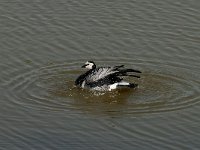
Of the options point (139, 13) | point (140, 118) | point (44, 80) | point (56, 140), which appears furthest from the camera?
point (139, 13)

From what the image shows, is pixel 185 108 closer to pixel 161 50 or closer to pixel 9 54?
pixel 161 50

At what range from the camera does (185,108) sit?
57.8ft

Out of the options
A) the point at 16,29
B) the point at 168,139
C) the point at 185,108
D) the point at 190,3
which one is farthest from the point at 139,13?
the point at 168,139

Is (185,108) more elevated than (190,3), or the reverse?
(190,3)

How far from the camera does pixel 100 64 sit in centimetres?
2025

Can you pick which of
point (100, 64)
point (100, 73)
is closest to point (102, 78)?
point (100, 73)

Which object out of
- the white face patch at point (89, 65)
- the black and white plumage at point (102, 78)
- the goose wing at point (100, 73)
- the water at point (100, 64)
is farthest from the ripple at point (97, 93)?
the white face patch at point (89, 65)

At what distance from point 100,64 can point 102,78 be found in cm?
91

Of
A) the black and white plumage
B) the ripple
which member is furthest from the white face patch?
the ripple

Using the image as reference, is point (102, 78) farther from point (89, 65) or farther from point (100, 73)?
point (89, 65)

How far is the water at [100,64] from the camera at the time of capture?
52.8 feet

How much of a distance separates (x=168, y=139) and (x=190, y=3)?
332 inches

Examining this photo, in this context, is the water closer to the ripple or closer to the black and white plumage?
the ripple

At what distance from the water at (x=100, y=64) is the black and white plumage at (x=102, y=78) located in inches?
9.3
